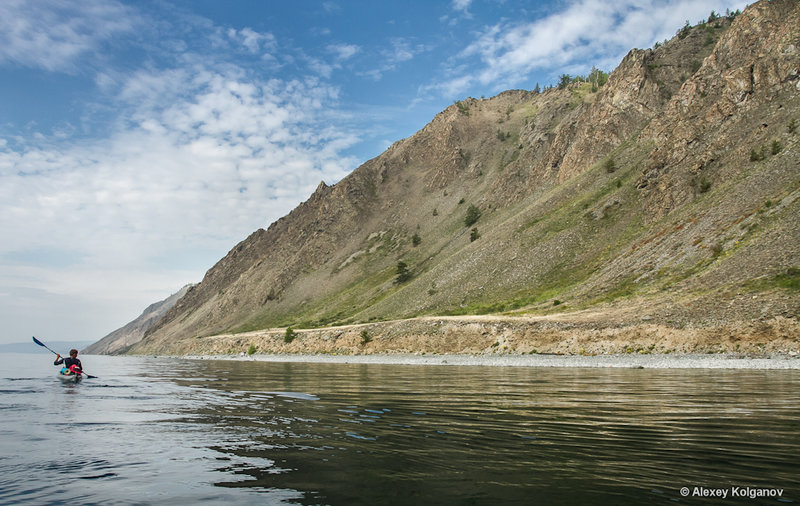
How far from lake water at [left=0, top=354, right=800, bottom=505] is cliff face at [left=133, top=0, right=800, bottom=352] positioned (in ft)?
111

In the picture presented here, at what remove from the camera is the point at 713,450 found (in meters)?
8.48

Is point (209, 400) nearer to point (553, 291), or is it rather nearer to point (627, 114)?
point (553, 291)

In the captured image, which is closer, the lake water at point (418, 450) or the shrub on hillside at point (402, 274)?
the lake water at point (418, 450)

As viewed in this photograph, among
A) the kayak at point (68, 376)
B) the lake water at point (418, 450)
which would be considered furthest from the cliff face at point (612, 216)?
the kayak at point (68, 376)

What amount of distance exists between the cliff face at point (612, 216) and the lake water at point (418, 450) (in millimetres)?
33984

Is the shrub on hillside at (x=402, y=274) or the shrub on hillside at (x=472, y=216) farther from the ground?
the shrub on hillside at (x=472, y=216)

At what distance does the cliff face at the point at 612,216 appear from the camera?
54587 millimetres

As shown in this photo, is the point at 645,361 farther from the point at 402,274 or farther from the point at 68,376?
the point at 402,274

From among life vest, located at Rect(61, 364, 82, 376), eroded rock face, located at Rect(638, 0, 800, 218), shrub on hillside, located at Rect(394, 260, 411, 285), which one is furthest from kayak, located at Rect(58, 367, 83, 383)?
shrub on hillside, located at Rect(394, 260, 411, 285)

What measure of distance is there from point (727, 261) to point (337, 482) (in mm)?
56692

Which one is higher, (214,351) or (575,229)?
(575,229)

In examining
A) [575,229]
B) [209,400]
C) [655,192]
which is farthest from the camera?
[575,229]

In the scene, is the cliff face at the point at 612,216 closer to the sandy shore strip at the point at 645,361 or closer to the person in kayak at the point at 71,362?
the sandy shore strip at the point at 645,361

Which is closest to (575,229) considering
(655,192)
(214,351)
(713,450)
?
(655,192)
